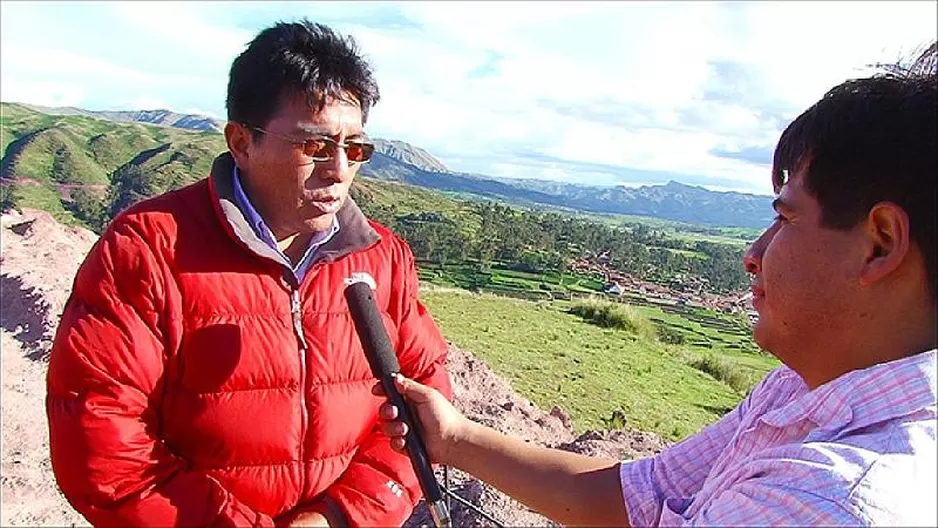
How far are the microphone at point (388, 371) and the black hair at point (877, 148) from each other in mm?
1204

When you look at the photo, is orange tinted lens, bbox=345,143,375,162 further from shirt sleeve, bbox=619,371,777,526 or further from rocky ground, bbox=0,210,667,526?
rocky ground, bbox=0,210,667,526

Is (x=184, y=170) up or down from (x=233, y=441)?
down

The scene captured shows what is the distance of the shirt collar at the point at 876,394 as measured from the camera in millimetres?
1378

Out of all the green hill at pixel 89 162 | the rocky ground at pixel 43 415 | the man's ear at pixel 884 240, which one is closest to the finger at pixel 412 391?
the man's ear at pixel 884 240

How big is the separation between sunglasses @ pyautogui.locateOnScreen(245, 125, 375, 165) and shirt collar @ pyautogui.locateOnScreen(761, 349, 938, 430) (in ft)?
5.59

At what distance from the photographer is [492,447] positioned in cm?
228

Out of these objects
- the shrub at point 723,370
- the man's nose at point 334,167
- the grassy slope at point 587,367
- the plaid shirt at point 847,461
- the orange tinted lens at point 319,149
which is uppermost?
the orange tinted lens at point 319,149

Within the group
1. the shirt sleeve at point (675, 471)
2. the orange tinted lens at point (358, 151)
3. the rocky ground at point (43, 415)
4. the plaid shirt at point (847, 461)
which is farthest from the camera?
the rocky ground at point (43, 415)

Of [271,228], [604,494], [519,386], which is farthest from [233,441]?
[519,386]

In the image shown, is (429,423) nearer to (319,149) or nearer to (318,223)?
(318,223)

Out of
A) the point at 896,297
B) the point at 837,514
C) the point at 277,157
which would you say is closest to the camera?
the point at 837,514

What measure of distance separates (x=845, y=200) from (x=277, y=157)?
5.76ft

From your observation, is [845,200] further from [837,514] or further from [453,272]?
[453,272]

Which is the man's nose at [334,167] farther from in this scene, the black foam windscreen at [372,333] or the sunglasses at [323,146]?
the black foam windscreen at [372,333]
